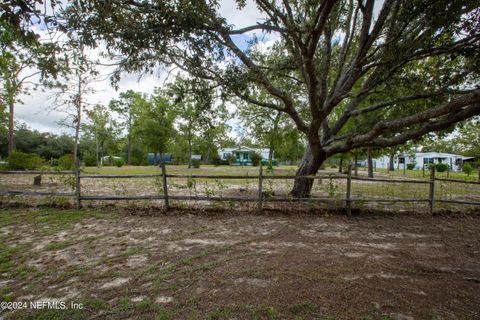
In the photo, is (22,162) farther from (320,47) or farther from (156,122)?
(320,47)

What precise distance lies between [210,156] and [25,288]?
41983 mm

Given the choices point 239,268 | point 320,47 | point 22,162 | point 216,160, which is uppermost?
point 320,47

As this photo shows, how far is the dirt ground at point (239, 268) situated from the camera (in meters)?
2.50

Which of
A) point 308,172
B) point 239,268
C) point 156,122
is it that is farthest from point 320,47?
point 156,122

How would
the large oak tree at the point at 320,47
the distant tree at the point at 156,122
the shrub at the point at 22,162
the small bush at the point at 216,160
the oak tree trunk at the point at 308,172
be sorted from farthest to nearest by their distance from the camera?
1. the small bush at the point at 216,160
2. the distant tree at the point at 156,122
3. the shrub at the point at 22,162
4. the oak tree trunk at the point at 308,172
5. the large oak tree at the point at 320,47

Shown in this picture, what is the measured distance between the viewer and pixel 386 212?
22.5ft

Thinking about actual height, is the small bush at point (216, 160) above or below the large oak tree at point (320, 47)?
below

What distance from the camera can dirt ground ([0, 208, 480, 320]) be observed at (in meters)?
2.50

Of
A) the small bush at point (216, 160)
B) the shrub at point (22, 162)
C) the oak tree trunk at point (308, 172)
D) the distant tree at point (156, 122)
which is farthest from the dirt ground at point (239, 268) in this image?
the small bush at point (216, 160)

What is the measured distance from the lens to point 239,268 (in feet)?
11.0

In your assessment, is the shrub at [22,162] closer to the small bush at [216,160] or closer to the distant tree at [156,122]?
the distant tree at [156,122]

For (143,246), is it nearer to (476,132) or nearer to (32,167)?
(32,167)

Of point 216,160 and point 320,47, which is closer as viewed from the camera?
point 320,47

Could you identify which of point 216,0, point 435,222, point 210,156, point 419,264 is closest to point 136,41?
point 216,0
